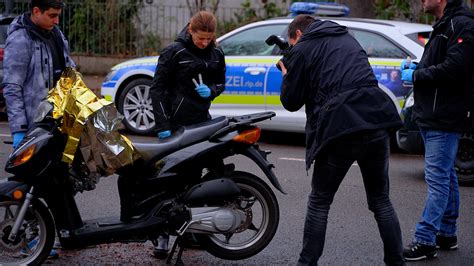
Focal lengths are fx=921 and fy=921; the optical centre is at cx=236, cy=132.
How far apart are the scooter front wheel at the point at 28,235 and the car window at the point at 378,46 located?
6.28 metres

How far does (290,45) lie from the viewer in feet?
18.6

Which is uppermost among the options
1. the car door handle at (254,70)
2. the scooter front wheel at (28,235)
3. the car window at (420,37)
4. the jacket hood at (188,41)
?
the jacket hood at (188,41)

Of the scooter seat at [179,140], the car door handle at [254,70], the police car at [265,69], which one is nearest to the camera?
the scooter seat at [179,140]

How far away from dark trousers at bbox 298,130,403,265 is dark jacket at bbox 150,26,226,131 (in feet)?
4.56

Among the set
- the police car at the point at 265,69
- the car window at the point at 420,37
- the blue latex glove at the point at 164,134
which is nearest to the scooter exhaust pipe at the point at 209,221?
the blue latex glove at the point at 164,134

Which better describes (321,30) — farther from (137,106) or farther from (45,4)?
(137,106)

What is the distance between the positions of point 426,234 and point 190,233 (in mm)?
1619

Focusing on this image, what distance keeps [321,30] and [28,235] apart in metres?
2.21

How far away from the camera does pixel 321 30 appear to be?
18.0 ft

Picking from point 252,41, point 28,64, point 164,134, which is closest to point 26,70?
point 28,64

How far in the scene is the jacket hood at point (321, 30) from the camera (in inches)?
215

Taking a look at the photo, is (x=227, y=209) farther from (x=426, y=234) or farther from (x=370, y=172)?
(x=426, y=234)

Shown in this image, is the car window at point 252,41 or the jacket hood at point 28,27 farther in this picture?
the car window at point 252,41

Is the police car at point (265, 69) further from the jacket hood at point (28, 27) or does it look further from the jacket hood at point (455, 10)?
the jacket hood at point (28, 27)
